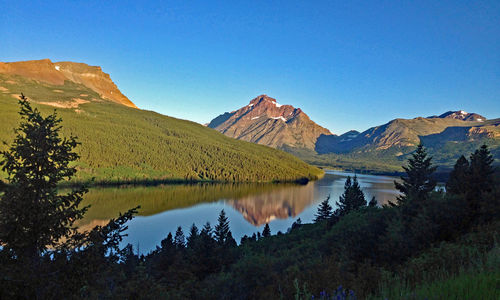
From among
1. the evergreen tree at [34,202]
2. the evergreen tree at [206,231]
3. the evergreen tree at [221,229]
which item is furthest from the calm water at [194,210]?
the evergreen tree at [34,202]

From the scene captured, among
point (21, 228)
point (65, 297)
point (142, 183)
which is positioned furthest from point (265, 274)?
point (142, 183)

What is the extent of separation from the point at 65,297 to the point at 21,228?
6.87 feet

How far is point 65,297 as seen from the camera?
693cm

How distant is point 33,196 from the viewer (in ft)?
23.9

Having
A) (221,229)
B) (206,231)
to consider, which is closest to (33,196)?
(206,231)

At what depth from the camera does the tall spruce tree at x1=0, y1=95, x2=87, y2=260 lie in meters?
7.00

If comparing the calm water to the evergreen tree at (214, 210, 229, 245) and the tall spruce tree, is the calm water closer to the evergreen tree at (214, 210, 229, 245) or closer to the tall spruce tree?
the evergreen tree at (214, 210, 229, 245)

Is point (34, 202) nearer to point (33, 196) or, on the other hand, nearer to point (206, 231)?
point (33, 196)

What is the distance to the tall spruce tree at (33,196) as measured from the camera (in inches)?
276

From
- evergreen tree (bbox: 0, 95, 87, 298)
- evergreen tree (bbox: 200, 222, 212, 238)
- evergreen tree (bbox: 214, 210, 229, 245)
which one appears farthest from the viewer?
evergreen tree (bbox: 214, 210, 229, 245)

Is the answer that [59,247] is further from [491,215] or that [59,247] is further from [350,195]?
[350,195]

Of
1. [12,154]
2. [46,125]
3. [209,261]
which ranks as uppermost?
[46,125]

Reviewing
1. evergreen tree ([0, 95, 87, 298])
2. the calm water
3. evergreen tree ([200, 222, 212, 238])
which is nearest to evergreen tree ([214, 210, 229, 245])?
evergreen tree ([200, 222, 212, 238])

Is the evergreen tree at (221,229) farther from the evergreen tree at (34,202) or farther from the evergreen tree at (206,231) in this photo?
the evergreen tree at (34,202)
